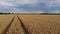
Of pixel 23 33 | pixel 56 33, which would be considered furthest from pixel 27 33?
pixel 56 33

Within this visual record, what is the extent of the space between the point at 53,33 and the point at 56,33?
0.55 feet

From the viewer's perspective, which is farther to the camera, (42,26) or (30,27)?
(42,26)

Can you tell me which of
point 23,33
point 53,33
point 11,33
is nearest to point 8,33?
point 11,33

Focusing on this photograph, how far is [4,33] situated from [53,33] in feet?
7.74

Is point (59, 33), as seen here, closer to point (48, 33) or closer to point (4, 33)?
point (48, 33)

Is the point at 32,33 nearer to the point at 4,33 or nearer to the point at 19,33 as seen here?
the point at 19,33

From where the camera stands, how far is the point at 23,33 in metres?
9.21

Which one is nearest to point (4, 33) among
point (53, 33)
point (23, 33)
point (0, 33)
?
point (0, 33)

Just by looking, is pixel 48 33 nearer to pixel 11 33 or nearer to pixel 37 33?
pixel 37 33

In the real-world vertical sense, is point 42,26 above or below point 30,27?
below

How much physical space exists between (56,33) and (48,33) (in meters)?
0.39

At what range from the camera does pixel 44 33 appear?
8.99 meters

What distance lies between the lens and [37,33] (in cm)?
905

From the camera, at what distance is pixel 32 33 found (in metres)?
9.13
